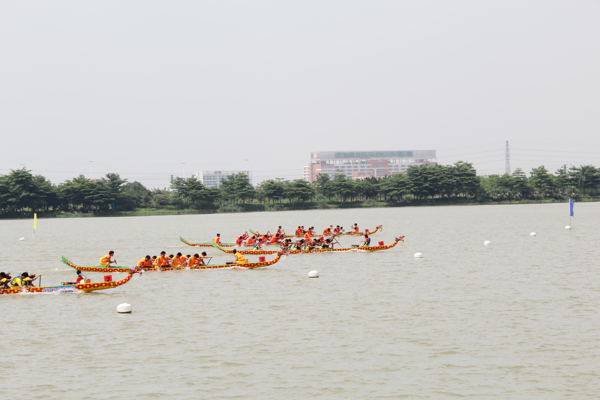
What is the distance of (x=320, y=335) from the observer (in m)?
13.5

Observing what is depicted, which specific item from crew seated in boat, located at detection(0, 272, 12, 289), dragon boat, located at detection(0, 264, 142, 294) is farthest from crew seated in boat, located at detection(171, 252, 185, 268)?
crew seated in boat, located at detection(0, 272, 12, 289)

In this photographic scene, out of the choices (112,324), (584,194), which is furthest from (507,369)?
(584,194)

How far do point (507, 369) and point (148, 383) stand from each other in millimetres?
7408

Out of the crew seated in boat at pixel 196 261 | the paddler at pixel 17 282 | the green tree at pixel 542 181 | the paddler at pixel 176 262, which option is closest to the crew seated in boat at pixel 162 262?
the paddler at pixel 176 262

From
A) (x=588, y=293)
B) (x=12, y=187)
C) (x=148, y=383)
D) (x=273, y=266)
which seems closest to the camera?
(x=148, y=383)

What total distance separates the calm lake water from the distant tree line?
8178 centimetres

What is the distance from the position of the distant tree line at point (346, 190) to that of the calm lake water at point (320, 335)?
81.8 meters

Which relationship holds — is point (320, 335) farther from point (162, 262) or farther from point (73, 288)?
point (162, 262)

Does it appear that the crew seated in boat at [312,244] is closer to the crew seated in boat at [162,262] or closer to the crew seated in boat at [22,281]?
the crew seated in boat at [162,262]

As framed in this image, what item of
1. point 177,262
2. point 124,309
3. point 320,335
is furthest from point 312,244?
point 320,335

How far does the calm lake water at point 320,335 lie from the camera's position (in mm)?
10172

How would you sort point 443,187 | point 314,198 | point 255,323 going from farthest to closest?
point 314,198, point 443,187, point 255,323

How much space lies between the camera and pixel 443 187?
370 feet

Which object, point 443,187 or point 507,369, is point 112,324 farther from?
point 443,187
